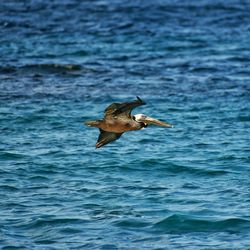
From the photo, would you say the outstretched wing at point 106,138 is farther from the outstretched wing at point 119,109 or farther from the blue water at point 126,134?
the blue water at point 126,134

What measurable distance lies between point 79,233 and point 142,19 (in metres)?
20.1

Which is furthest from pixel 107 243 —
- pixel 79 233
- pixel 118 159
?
pixel 118 159

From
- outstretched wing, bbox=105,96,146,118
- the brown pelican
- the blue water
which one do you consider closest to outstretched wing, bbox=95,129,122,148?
the brown pelican

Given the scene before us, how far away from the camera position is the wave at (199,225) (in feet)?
49.7

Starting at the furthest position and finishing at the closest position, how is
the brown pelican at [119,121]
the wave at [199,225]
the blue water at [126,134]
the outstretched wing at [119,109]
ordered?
the blue water at [126,134]
the wave at [199,225]
the brown pelican at [119,121]
the outstretched wing at [119,109]

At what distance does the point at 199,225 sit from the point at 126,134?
647 centimetres

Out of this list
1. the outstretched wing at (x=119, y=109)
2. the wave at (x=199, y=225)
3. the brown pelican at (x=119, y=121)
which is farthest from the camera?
the wave at (x=199, y=225)

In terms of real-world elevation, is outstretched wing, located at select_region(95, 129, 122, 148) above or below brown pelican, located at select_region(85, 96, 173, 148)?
below

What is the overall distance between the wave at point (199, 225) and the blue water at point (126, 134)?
0.03 metres

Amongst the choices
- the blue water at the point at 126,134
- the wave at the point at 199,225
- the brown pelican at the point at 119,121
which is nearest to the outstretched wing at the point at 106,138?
the brown pelican at the point at 119,121

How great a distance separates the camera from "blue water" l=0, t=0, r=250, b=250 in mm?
15352

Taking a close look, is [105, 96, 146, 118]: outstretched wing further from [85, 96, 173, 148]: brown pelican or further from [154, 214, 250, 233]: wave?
[154, 214, 250, 233]: wave

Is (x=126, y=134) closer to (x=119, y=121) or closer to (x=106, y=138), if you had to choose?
(x=106, y=138)

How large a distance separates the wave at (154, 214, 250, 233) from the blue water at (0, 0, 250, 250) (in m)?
0.03
